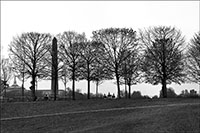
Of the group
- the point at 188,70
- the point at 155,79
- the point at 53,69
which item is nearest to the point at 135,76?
Answer: the point at 155,79

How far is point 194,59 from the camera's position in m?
37.7

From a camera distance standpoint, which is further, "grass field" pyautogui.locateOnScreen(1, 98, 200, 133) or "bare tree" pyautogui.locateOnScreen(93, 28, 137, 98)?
"bare tree" pyautogui.locateOnScreen(93, 28, 137, 98)

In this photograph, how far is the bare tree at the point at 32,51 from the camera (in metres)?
44.1

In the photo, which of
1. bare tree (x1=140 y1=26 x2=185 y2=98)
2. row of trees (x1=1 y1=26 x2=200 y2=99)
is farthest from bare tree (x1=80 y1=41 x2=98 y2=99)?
bare tree (x1=140 y1=26 x2=185 y2=98)

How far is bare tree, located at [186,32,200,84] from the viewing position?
122 ft

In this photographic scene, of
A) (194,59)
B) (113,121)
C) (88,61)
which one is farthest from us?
(88,61)

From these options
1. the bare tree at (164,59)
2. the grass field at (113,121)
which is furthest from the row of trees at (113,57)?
the grass field at (113,121)

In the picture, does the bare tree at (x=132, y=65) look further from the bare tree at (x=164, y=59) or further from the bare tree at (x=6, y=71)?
the bare tree at (x=6, y=71)

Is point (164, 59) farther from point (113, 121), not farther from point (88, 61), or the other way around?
point (113, 121)

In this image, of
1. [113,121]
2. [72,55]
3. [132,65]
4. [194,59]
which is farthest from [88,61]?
[113,121]

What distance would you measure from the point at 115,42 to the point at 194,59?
11434mm

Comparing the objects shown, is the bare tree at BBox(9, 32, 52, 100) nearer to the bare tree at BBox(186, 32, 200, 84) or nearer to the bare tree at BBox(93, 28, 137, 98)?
the bare tree at BBox(93, 28, 137, 98)

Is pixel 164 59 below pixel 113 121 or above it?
above

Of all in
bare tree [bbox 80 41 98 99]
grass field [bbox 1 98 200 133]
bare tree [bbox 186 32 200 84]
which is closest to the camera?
grass field [bbox 1 98 200 133]
